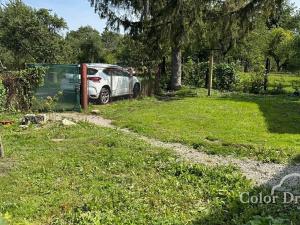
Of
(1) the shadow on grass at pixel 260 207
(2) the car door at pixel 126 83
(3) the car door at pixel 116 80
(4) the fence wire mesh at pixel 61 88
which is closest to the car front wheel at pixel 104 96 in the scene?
(3) the car door at pixel 116 80

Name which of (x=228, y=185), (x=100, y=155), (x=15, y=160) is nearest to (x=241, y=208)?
(x=228, y=185)

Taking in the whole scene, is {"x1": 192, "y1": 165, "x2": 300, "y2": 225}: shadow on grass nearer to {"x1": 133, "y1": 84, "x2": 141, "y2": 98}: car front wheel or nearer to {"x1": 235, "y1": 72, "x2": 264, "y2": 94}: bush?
{"x1": 133, "y1": 84, "x2": 141, "y2": 98}: car front wheel

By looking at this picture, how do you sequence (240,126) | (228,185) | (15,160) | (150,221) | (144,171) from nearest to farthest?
(150,221) < (228,185) < (144,171) < (15,160) < (240,126)

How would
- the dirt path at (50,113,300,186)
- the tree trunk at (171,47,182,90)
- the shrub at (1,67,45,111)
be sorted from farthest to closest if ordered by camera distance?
the tree trunk at (171,47,182,90), the shrub at (1,67,45,111), the dirt path at (50,113,300,186)

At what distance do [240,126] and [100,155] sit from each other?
483cm

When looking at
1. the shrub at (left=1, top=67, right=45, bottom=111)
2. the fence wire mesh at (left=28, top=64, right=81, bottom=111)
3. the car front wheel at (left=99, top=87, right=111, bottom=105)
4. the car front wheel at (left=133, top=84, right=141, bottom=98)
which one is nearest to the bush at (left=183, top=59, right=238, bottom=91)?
the car front wheel at (left=133, top=84, right=141, bottom=98)

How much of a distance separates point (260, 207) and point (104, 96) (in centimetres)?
1160

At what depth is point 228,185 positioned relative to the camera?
6.18 meters

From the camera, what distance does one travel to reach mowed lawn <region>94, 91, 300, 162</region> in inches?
336

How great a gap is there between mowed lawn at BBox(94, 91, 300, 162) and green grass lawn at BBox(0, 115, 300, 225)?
1.27 m

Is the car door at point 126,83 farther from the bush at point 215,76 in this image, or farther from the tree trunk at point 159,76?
the bush at point 215,76

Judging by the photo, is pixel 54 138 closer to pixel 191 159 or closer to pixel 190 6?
pixel 191 159

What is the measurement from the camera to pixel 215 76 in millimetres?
23484

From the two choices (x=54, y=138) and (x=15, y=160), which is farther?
(x=54, y=138)
